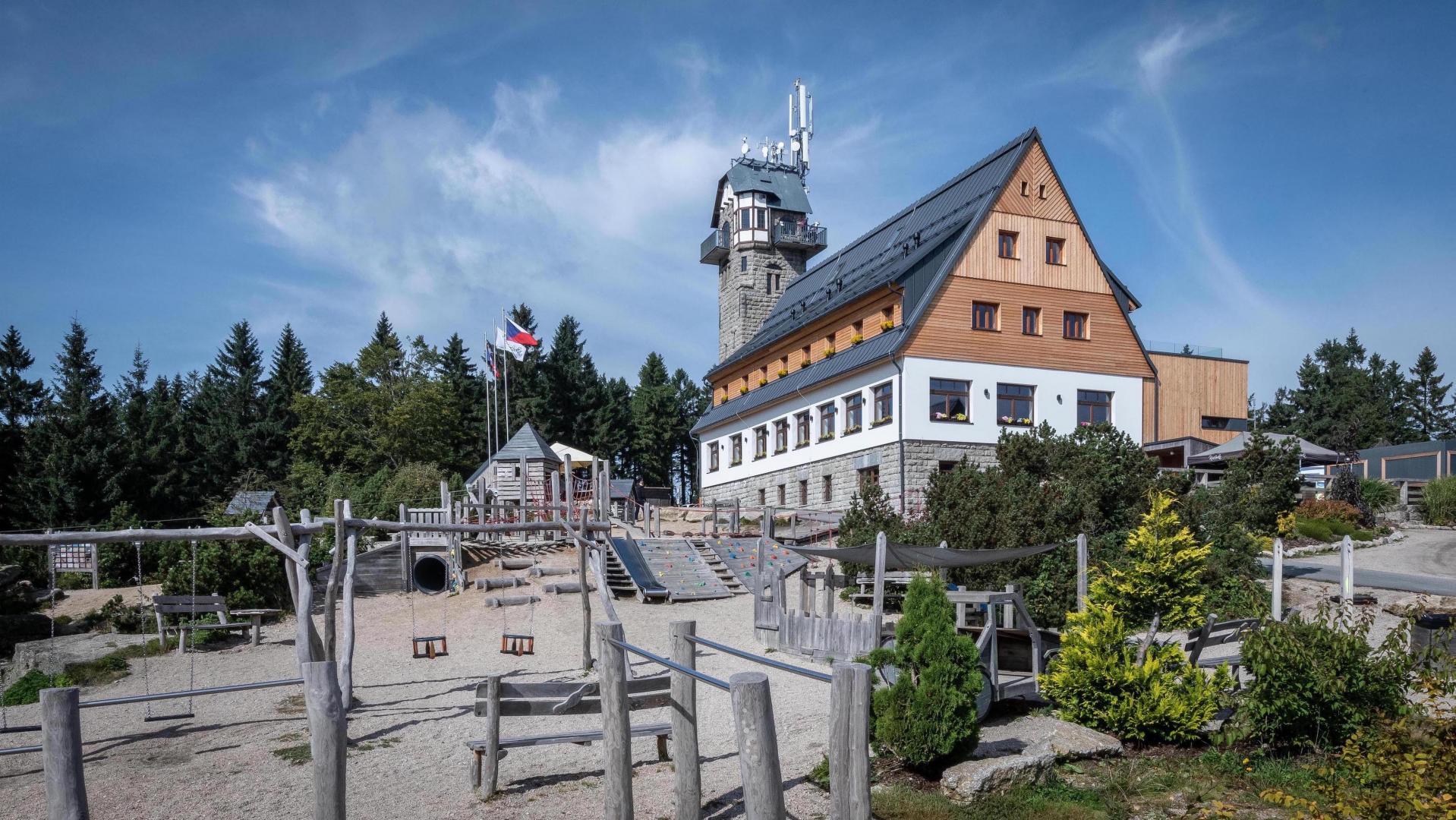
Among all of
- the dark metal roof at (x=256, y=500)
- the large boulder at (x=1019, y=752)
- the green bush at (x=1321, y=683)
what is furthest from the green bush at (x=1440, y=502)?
the dark metal roof at (x=256, y=500)

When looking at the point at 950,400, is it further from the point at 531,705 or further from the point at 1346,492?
the point at 531,705

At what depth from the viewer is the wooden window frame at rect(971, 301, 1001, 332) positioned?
33.4 meters

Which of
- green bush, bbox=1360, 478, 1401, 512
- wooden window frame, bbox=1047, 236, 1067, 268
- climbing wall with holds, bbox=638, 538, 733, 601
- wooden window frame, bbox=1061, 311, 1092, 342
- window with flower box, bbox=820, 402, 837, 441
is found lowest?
climbing wall with holds, bbox=638, 538, 733, 601

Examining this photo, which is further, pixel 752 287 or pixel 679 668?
pixel 752 287

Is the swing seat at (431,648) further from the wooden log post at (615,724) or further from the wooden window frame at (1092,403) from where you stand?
the wooden window frame at (1092,403)

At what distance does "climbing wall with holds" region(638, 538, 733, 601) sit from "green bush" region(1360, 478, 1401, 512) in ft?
86.4

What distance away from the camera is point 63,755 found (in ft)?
18.9

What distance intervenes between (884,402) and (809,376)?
5.79m

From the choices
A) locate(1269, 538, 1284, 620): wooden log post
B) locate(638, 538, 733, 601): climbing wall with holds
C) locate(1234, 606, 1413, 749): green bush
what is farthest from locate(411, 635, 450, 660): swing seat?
locate(1269, 538, 1284, 620): wooden log post

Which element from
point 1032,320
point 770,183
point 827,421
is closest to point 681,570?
point 827,421

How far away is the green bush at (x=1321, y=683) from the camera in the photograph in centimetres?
998

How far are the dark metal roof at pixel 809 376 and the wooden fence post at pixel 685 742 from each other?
25185 millimetres

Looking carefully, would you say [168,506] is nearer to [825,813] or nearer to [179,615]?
[179,615]

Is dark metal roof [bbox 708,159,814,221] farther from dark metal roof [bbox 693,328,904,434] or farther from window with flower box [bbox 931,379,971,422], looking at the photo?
window with flower box [bbox 931,379,971,422]
